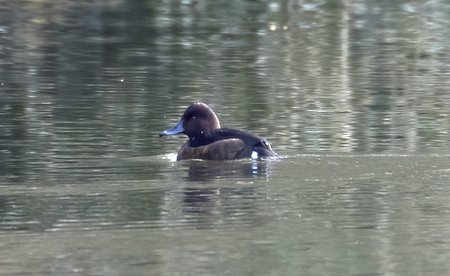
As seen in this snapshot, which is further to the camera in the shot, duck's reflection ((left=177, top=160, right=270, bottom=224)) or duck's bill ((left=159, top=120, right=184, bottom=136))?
duck's bill ((left=159, top=120, right=184, bottom=136))

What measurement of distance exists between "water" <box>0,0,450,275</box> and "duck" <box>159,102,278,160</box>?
13cm

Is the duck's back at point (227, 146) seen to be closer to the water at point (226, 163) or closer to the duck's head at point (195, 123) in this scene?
the water at point (226, 163)

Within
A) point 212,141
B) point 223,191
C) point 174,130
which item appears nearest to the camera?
point 223,191

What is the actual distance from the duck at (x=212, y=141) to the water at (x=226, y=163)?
133 millimetres

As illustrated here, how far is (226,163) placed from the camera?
1252 cm

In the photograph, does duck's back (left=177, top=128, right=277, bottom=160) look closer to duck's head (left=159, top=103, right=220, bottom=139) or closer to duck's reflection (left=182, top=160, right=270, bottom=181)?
duck's reflection (left=182, top=160, right=270, bottom=181)

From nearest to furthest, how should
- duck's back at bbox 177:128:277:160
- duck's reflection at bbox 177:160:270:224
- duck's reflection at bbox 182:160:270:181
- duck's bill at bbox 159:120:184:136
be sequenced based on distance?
1. duck's reflection at bbox 177:160:270:224
2. duck's reflection at bbox 182:160:270:181
3. duck's back at bbox 177:128:277:160
4. duck's bill at bbox 159:120:184:136

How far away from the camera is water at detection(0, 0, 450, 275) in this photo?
8.52m

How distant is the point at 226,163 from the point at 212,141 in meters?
0.41

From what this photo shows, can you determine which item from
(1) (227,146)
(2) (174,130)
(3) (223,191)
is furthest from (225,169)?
(2) (174,130)

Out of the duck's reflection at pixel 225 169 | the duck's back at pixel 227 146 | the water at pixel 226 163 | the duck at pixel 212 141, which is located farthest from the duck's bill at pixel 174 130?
the duck's reflection at pixel 225 169

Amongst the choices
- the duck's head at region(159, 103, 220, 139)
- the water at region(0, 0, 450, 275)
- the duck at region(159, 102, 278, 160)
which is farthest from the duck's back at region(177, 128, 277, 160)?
the duck's head at region(159, 103, 220, 139)

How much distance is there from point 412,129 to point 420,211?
182 inches

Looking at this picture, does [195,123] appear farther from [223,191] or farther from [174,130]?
[223,191]
